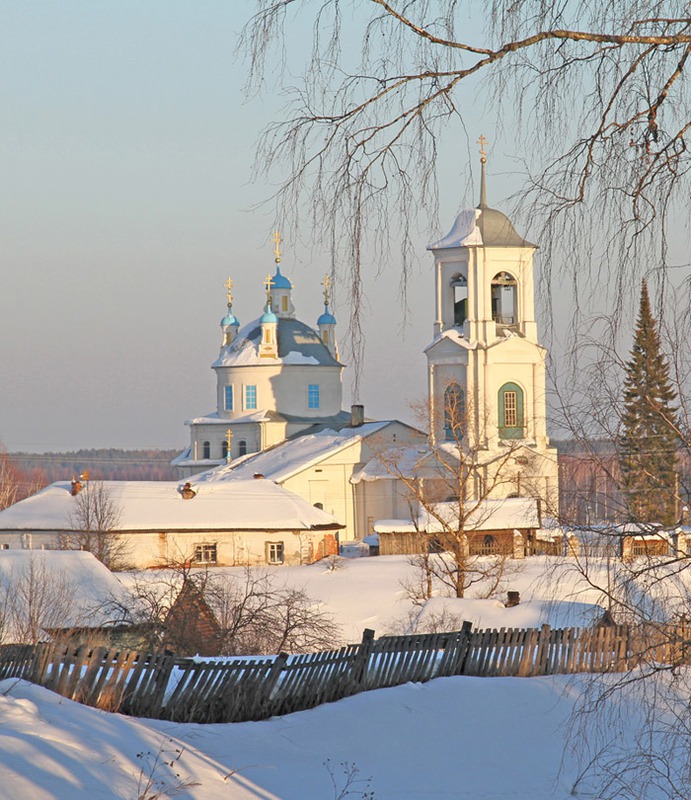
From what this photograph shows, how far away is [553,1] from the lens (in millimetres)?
4898

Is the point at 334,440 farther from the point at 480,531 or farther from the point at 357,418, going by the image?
the point at 480,531

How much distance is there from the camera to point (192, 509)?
52.8m

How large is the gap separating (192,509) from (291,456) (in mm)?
10202

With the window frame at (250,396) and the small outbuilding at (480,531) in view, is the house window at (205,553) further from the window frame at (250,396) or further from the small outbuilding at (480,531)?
the window frame at (250,396)

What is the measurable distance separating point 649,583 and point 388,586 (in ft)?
107

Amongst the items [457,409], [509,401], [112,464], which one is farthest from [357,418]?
[112,464]

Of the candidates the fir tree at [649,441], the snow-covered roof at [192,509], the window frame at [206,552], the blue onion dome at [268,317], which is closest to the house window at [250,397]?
the blue onion dome at [268,317]

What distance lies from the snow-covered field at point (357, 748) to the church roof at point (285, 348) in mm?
54439

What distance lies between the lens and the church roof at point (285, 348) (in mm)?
69500

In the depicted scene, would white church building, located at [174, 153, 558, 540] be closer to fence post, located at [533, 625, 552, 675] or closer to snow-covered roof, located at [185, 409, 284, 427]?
snow-covered roof, located at [185, 409, 284, 427]

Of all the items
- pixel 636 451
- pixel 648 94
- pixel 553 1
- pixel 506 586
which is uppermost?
pixel 553 1

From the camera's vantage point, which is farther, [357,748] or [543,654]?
[543,654]

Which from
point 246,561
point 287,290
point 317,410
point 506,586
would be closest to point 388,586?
point 506,586

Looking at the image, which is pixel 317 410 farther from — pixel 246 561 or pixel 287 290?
pixel 246 561
